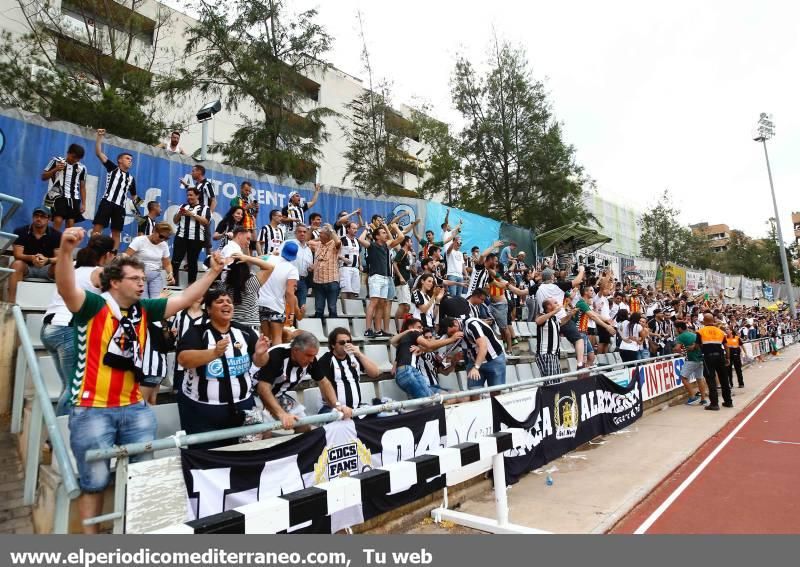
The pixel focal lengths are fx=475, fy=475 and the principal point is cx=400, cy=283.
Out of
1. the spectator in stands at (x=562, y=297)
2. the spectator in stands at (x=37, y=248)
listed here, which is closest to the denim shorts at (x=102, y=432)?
the spectator in stands at (x=37, y=248)

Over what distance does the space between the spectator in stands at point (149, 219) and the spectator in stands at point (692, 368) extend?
483 inches

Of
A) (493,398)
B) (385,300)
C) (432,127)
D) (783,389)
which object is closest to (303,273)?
(385,300)

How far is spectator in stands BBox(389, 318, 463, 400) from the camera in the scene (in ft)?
19.5

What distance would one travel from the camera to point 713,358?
1116 cm

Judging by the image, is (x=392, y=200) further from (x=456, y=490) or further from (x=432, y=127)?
(x=432, y=127)

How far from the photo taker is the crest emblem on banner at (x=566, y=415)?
6.87 m

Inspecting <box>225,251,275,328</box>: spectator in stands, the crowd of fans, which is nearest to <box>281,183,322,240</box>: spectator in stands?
the crowd of fans

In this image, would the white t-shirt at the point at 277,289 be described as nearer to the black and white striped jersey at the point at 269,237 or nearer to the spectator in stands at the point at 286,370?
the spectator in stands at the point at 286,370

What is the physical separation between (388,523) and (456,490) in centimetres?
116

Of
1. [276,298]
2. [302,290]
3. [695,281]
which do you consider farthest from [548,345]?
[695,281]

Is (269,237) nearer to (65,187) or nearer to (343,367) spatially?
(65,187)

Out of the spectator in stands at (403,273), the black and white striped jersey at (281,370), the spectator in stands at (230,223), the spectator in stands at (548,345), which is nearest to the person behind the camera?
the black and white striped jersey at (281,370)

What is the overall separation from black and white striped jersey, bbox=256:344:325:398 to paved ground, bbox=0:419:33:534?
5.72ft

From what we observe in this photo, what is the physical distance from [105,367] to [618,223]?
59127 mm
